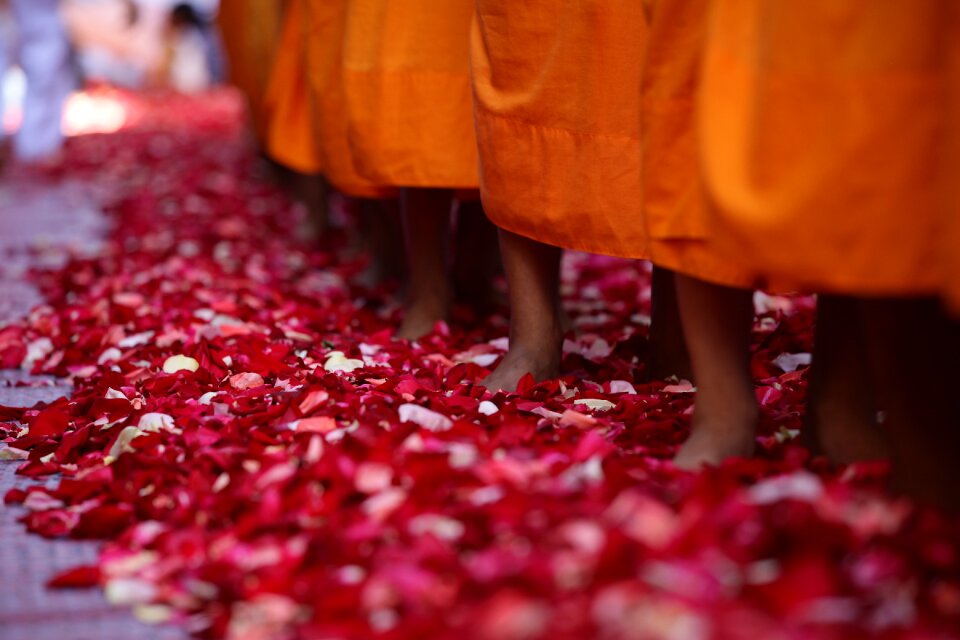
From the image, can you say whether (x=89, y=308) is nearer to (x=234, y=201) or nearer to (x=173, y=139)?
(x=234, y=201)

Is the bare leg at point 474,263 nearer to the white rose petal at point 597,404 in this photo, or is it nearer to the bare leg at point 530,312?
the bare leg at point 530,312

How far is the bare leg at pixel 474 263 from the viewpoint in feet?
10.8

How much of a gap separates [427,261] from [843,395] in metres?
1.28

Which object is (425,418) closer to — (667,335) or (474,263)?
(667,335)

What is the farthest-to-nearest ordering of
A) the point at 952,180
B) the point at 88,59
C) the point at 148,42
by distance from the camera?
the point at 148,42 < the point at 88,59 < the point at 952,180

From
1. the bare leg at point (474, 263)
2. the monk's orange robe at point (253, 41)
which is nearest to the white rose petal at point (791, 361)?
the bare leg at point (474, 263)

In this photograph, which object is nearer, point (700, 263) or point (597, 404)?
point (700, 263)

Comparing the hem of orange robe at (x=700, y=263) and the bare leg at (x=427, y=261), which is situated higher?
the hem of orange robe at (x=700, y=263)

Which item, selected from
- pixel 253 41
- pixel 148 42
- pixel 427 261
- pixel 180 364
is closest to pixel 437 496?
pixel 180 364

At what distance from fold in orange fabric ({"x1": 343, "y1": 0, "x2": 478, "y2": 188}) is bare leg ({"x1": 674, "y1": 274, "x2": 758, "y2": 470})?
933mm

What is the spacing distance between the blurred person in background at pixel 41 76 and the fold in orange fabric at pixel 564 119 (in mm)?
5806

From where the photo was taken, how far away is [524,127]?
230 cm

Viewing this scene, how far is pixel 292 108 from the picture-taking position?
411 cm

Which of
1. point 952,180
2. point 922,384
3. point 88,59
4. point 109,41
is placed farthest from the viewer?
point 88,59
